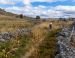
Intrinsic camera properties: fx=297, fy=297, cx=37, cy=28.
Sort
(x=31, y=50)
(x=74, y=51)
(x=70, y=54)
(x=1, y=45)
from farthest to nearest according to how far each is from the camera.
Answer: (x=1, y=45) < (x=31, y=50) < (x=74, y=51) < (x=70, y=54)

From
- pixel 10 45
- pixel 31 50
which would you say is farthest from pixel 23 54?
pixel 10 45

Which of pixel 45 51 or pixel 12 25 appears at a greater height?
pixel 45 51

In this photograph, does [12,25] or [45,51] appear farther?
[12,25]

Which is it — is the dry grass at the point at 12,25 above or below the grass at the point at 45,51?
below

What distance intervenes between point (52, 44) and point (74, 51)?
6.41 m

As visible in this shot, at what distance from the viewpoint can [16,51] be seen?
20953 millimetres

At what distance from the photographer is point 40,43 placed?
78.9ft

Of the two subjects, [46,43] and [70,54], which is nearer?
[70,54]

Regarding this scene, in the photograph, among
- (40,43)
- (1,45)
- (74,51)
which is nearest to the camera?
(74,51)

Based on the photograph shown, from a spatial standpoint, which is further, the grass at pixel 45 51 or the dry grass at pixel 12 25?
the dry grass at pixel 12 25

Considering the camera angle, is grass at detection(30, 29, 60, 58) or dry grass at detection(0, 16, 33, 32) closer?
grass at detection(30, 29, 60, 58)

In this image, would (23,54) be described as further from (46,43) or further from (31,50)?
(46,43)

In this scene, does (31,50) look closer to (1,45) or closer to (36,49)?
(36,49)

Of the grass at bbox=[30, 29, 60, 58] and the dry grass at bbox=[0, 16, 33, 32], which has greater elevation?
the grass at bbox=[30, 29, 60, 58]
